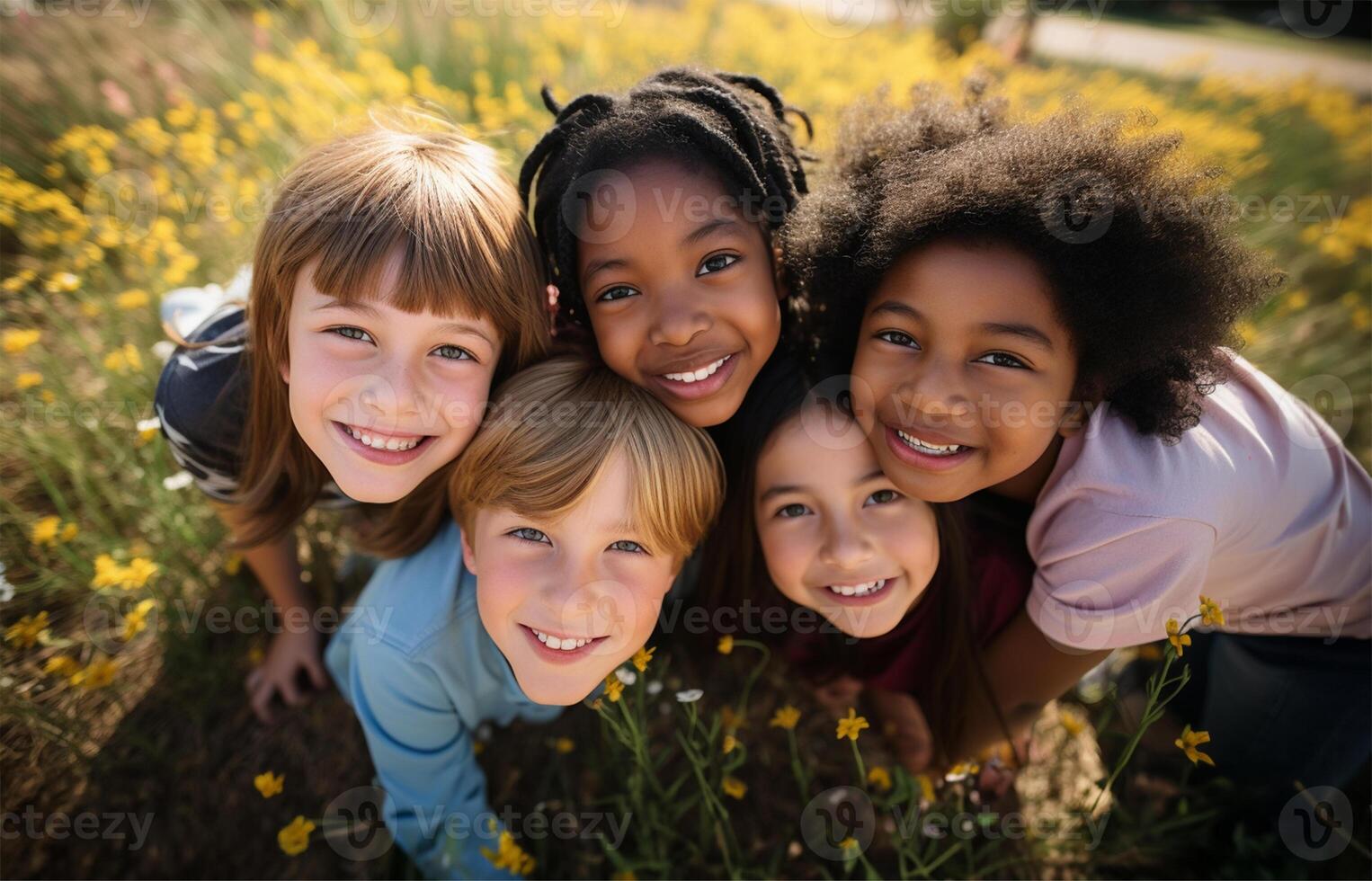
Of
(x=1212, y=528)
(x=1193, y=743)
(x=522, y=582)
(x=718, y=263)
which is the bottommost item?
(x=1193, y=743)

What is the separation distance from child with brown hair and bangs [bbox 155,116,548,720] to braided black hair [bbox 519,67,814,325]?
0.10m

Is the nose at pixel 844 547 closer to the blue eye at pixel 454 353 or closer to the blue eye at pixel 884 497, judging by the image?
the blue eye at pixel 884 497

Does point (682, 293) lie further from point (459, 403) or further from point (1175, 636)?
point (1175, 636)

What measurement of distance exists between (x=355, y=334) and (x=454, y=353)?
20cm

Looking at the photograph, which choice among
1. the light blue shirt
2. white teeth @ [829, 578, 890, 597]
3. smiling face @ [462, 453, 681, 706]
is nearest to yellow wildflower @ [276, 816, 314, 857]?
the light blue shirt

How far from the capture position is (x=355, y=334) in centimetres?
160

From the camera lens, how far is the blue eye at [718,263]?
1693mm

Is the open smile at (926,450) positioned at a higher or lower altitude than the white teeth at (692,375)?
lower

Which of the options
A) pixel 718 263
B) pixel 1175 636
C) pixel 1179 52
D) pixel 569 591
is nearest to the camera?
pixel 1175 636

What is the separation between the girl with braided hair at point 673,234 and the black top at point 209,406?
2.87 ft

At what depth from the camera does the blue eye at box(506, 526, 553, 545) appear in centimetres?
155

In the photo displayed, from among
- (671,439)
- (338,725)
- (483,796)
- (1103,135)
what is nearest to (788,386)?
(671,439)

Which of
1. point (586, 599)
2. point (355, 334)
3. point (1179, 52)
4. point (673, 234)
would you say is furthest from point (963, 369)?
point (1179, 52)

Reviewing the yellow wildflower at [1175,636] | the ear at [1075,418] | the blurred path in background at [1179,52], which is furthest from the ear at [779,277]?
the blurred path in background at [1179,52]
